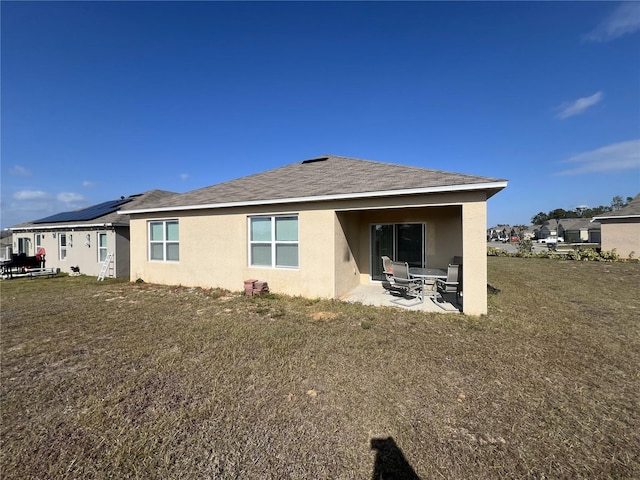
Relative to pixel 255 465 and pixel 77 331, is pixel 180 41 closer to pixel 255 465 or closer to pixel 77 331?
pixel 77 331

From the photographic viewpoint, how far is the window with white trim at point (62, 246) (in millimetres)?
15250

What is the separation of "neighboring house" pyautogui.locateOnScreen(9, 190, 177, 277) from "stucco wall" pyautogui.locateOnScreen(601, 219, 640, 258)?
1145 inches

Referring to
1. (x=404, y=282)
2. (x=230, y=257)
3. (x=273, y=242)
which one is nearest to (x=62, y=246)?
(x=230, y=257)

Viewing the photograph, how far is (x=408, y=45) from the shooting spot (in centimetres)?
1130

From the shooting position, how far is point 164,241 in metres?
10.9

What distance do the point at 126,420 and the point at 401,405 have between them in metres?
3.08

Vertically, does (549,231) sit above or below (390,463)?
above

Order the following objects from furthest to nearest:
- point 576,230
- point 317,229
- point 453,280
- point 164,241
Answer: point 576,230 < point 164,241 < point 317,229 < point 453,280

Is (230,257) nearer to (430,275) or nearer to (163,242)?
(163,242)

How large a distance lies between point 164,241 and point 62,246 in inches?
380

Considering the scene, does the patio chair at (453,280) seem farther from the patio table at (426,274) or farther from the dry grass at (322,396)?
the dry grass at (322,396)

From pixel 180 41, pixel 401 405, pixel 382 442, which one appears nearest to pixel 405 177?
pixel 401 405

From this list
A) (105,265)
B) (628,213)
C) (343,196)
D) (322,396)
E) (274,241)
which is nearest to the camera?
(322,396)

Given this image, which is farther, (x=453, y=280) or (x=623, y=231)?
(x=623, y=231)
